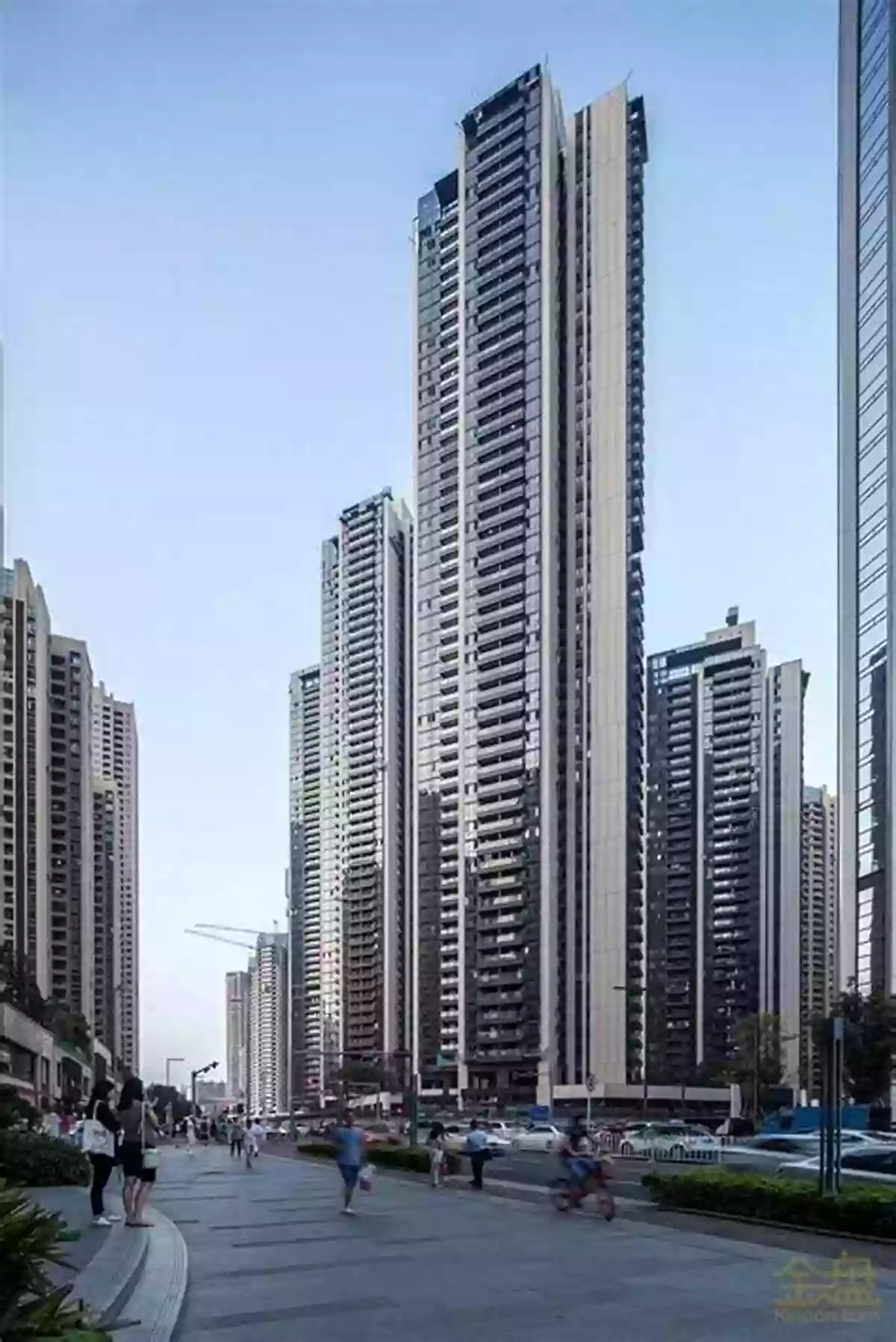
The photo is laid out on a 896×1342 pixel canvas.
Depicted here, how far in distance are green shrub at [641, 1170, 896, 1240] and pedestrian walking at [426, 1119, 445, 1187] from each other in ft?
20.0

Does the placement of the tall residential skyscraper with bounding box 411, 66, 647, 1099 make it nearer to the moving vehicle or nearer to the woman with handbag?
the moving vehicle

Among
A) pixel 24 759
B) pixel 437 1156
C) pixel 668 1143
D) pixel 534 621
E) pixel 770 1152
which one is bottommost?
pixel 668 1143

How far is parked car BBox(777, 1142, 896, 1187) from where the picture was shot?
19594mm

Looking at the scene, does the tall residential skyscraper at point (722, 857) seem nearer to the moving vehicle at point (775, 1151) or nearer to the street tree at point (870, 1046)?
the street tree at point (870, 1046)

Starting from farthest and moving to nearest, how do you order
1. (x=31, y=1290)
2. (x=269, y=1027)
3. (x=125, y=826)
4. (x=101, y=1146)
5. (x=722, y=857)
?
(x=269, y=1027), (x=125, y=826), (x=722, y=857), (x=101, y=1146), (x=31, y=1290)

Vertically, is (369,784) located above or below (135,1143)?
above

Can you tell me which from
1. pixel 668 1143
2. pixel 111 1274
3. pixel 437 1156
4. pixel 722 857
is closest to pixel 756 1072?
pixel 668 1143

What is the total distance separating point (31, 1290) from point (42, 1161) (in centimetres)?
1650

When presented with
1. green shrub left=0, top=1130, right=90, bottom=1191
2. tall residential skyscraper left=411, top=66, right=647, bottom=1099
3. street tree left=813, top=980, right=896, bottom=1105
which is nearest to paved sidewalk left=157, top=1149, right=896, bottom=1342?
green shrub left=0, top=1130, right=90, bottom=1191

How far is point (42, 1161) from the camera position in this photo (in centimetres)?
2097

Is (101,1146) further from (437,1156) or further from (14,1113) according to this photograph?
(14,1113)

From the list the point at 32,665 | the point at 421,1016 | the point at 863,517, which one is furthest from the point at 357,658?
the point at 863,517

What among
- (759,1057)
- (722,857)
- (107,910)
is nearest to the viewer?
(759,1057)

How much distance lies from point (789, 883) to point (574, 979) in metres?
22.4
